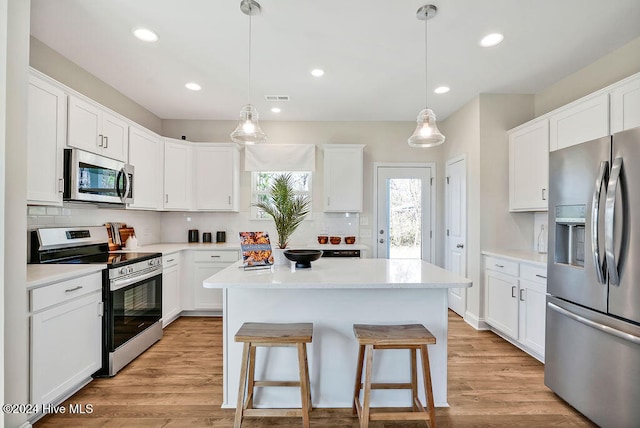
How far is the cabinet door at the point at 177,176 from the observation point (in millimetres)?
4145

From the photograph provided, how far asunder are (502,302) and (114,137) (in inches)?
167

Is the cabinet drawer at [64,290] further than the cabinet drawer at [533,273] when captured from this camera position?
No

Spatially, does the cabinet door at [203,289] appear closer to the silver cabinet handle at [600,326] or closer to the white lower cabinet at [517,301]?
the white lower cabinet at [517,301]

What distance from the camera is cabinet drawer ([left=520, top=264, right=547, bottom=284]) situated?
2697 mm

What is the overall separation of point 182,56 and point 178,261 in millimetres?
2286

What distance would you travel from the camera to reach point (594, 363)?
6.29 ft

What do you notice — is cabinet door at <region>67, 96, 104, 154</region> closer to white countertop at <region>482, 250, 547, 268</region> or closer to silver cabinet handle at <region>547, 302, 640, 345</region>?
silver cabinet handle at <region>547, 302, 640, 345</region>

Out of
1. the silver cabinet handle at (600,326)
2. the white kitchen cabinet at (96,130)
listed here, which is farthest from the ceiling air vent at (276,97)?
the silver cabinet handle at (600,326)

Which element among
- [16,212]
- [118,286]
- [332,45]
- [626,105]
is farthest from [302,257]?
[626,105]

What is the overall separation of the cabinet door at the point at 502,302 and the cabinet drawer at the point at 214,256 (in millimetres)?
2986

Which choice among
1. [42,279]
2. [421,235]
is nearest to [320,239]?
[421,235]

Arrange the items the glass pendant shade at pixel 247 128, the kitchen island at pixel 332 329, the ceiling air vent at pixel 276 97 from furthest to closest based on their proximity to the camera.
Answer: the ceiling air vent at pixel 276 97
the glass pendant shade at pixel 247 128
the kitchen island at pixel 332 329

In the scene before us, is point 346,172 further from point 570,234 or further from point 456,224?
point 570,234

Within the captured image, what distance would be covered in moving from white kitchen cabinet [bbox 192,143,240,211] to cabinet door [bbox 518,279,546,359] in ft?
11.7
